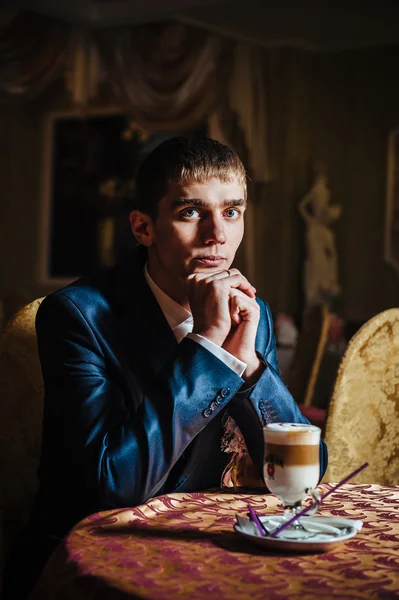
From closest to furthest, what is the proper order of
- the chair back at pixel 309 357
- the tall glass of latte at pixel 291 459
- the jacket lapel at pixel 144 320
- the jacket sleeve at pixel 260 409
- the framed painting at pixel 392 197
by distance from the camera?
the tall glass of latte at pixel 291 459 → the jacket sleeve at pixel 260 409 → the jacket lapel at pixel 144 320 → the chair back at pixel 309 357 → the framed painting at pixel 392 197

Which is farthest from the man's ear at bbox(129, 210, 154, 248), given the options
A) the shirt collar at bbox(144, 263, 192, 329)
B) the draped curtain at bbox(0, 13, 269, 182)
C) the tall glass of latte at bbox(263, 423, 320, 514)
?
the draped curtain at bbox(0, 13, 269, 182)

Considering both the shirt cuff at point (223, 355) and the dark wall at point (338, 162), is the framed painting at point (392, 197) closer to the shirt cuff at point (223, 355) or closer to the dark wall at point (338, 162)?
the dark wall at point (338, 162)

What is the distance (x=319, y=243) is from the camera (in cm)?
852

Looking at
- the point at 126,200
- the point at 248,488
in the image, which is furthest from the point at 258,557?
the point at 126,200

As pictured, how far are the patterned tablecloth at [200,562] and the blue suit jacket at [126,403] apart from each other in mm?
124

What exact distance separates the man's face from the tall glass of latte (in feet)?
1.99

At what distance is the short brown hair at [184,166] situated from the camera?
197 cm

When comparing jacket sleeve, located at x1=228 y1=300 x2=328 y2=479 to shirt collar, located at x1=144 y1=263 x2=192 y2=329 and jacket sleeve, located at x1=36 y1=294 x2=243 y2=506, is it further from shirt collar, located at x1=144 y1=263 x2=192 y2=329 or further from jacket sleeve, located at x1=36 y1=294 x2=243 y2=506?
shirt collar, located at x1=144 y1=263 x2=192 y2=329

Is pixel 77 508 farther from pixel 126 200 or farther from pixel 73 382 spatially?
pixel 126 200

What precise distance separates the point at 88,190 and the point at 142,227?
7.48 metres

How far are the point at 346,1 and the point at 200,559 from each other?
7323mm

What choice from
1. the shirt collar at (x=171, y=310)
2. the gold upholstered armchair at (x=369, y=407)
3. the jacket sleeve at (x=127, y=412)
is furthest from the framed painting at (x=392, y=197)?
the jacket sleeve at (x=127, y=412)

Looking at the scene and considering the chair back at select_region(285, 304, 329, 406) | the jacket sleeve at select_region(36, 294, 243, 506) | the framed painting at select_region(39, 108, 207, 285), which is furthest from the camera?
the framed painting at select_region(39, 108, 207, 285)

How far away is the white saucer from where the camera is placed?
130cm
